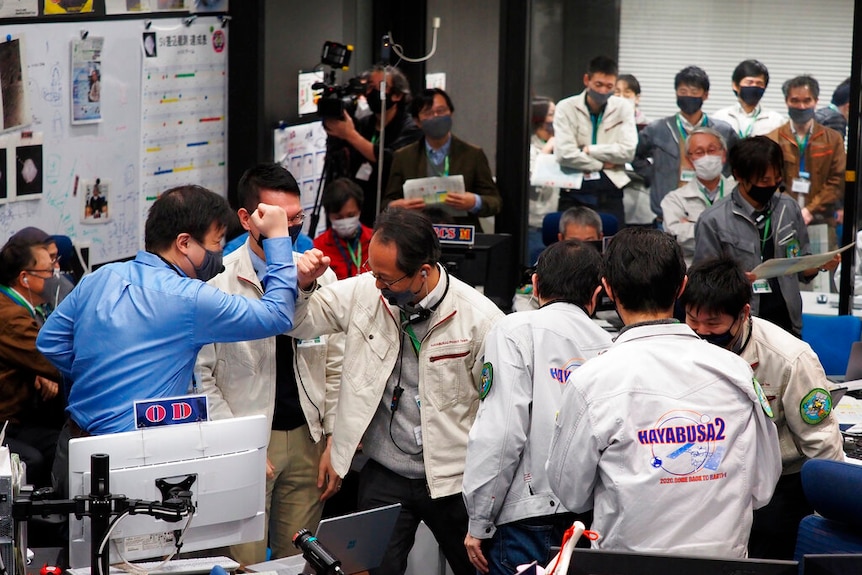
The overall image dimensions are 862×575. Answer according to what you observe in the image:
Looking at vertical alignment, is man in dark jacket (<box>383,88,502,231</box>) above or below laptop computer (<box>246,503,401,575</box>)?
above

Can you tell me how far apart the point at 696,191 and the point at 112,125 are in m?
3.32

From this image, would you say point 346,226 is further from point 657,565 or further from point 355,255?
point 657,565

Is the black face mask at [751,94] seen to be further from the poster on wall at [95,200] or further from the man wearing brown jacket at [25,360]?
the man wearing brown jacket at [25,360]

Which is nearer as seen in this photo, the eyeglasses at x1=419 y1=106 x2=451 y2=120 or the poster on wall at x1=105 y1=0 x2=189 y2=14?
the poster on wall at x1=105 y1=0 x2=189 y2=14

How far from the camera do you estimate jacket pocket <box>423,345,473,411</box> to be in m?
3.33

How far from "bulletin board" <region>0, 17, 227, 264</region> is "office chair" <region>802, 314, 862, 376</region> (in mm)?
3506

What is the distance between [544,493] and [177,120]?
4001 mm

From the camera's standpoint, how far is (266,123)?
22.7ft

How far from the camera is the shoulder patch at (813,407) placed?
3.45 metres

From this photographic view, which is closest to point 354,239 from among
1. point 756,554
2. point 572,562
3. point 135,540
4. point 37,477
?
point 37,477

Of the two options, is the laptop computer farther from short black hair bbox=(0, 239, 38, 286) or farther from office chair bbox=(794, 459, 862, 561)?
short black hair bbox=(0, 239, 38, 286)

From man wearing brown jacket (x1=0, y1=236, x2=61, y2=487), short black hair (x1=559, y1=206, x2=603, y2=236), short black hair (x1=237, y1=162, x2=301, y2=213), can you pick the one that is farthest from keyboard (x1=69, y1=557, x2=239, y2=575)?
short black hair (x1=559, y1=206, x2=603, y2=236)

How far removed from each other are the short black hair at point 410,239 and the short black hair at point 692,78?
4.27 metres

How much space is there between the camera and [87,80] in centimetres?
561
